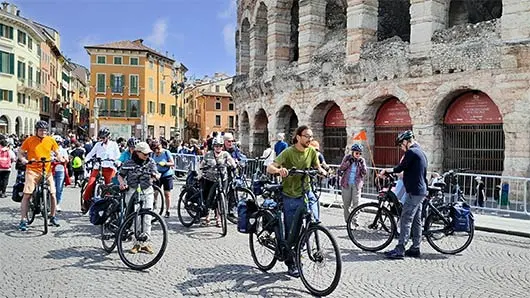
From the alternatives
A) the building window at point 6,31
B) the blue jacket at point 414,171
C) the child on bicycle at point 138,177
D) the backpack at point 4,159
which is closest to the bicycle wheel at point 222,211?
the child on bicycle at point 138,177

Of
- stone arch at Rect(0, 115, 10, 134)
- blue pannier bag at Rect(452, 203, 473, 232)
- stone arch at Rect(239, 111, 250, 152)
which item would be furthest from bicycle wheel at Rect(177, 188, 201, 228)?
stone arch at Rect(0, 115, 10, 134)

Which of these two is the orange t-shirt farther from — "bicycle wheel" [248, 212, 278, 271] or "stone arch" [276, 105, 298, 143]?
"stone arch" [276, 105, 298, 143]

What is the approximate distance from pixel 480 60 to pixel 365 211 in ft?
27.9

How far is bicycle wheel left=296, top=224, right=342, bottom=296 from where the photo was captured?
5.39m

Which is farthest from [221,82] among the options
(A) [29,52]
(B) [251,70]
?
(B) [251,70]

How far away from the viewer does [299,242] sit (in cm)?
576

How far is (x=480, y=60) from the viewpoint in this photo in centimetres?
1454

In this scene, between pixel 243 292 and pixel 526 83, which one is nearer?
pixel 243 292

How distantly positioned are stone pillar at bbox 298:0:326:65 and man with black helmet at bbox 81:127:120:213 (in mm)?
11761

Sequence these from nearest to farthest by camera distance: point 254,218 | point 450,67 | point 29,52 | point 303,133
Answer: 1. point 303,133
2. point 254,218
3. point 450,67
4. point 29,52

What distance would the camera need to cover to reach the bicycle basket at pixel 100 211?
736cm

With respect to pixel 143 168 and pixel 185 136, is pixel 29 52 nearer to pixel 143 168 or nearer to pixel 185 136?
pixel 185 136

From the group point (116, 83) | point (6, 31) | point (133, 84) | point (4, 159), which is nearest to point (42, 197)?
point (4, 159)

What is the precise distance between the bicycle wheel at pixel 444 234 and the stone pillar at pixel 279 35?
15.5m
